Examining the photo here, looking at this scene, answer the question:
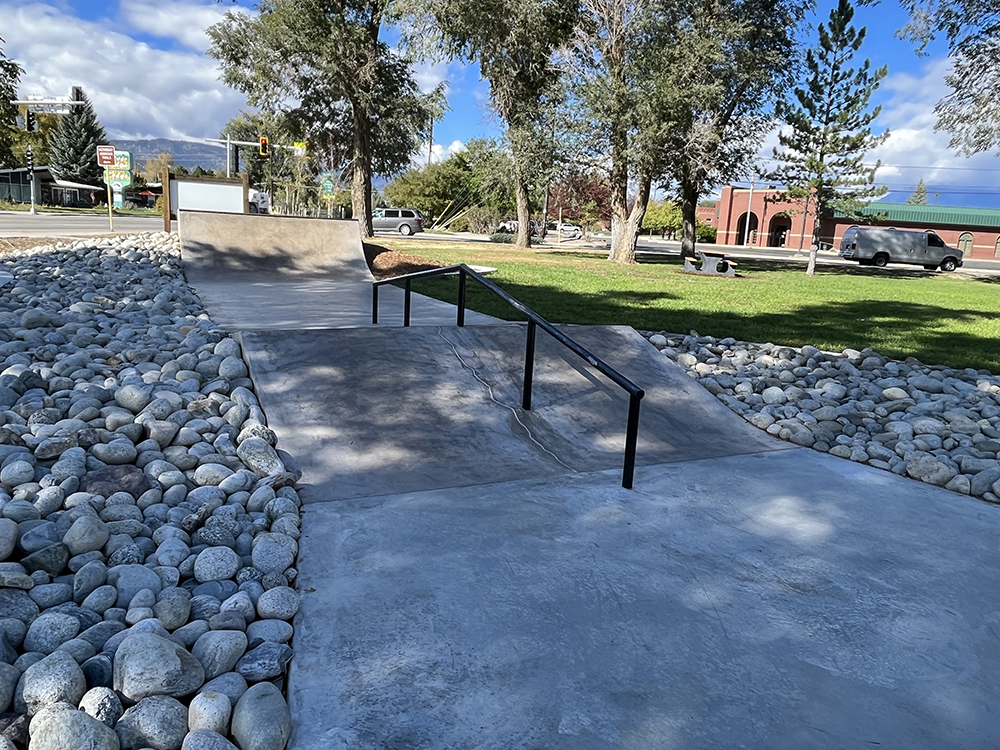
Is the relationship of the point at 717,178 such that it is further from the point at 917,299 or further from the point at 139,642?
the point at 139,642

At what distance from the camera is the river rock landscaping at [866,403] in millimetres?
5090

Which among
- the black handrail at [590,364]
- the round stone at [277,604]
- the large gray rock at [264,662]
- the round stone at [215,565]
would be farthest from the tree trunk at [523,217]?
the large gray rock at [264,662]

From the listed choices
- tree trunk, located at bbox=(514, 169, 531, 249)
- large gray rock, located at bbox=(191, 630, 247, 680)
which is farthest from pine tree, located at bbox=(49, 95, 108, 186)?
large gray rock, located at bbox=(191, 630, 247, 680)

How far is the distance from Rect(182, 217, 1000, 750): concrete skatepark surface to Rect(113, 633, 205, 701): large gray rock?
351 mm

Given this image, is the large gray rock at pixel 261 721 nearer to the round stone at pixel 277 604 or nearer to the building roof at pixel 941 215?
the round stone at pixel 277 604

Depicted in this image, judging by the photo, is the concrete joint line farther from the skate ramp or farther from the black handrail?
the skate ramp

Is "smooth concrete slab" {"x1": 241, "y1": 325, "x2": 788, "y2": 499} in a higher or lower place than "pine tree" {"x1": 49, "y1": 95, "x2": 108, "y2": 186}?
lower

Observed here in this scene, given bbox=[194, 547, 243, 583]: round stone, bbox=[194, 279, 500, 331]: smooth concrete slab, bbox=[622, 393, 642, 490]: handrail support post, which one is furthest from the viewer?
bbox=[194, 279, 500, 331]: smooth concrete slab

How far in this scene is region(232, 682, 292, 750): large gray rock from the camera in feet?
7.00

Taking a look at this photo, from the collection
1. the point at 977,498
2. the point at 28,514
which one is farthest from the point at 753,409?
the point at 28,514

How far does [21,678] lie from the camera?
88.0 inches

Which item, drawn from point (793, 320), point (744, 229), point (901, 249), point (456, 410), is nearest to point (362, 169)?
point (793, 320)

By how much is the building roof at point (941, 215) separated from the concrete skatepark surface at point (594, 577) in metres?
64.3

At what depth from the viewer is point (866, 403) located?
21.0 ft
